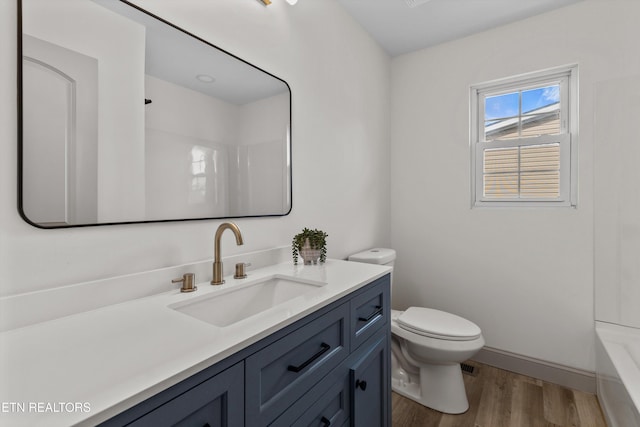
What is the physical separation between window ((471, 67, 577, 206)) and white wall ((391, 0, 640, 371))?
0.29 ft

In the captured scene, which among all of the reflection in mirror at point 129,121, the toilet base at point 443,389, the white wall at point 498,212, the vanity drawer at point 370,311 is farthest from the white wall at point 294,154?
the toilet base at point 443,389

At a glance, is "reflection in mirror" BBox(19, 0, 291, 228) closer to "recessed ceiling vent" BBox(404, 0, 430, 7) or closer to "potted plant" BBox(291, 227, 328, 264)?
"potted plant" BBox(291, 227, 328, 264)

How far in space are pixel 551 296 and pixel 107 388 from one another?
7.93 ft

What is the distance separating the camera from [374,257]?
6.31 feet

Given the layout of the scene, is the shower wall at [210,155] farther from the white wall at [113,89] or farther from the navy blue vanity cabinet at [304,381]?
the navy blue vanity cabinet at [304,381]

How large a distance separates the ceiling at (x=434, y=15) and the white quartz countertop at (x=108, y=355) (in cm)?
195

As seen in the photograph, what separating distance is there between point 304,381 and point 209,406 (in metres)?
0.31

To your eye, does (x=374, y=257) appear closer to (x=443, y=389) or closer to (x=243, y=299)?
(x=443, y=389)

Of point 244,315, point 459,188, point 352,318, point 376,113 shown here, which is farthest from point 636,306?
point 244,315

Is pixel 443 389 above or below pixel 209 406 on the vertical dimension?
below

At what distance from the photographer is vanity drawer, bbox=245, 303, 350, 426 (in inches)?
26.8

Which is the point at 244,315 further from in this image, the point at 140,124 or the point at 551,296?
the point at 551,296

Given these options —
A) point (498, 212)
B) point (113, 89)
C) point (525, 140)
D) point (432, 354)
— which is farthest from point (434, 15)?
point (432, 354)

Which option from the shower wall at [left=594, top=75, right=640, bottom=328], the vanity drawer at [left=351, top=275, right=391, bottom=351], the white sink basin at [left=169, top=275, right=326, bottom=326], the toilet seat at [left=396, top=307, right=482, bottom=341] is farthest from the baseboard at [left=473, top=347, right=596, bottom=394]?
the white sink basin at [left=169, top=275, right=326, bottom=326]
